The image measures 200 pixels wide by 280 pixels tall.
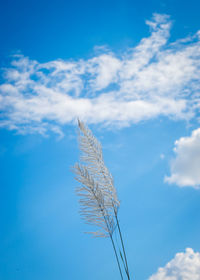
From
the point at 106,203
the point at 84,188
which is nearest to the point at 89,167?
the point at 84,188

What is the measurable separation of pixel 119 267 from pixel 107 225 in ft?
1.17

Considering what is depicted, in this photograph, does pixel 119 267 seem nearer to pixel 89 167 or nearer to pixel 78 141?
pixel 89 167

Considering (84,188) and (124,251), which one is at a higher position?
(84,188)

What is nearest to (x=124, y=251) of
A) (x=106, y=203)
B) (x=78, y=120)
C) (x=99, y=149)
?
(x=106, y=203)

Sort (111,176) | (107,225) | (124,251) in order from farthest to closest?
1. (111,176)
2. (107,225)
3. (124,251)

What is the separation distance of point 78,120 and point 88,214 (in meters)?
0.99

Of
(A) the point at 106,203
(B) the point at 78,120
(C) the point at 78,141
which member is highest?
(B) the point at 78,120

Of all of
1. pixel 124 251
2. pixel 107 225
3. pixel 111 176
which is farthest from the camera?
pixel 111 176

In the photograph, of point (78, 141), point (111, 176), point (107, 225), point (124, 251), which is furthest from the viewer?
point (78, 141)

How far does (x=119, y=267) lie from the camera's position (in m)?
2.09

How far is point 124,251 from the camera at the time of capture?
207cm

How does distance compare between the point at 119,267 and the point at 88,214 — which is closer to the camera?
the point at 119,267

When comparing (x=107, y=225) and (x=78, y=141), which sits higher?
(x=78, y=141)

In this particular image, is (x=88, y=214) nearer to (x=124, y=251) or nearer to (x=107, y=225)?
(x=107, y=225)
